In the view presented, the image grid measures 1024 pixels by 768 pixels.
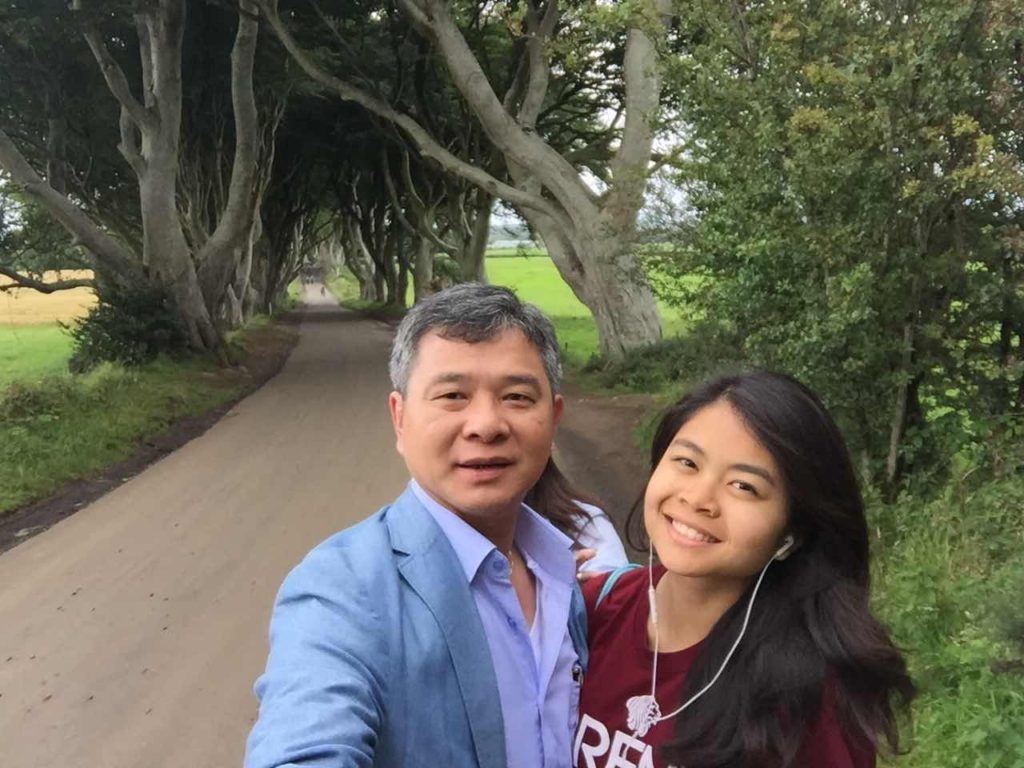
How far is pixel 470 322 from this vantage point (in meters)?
1.72

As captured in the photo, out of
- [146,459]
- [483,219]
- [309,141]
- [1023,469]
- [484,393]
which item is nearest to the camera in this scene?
[484,393]

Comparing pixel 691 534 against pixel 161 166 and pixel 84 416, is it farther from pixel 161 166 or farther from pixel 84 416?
pixel 161 166

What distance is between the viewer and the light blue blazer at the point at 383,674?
1411 mm

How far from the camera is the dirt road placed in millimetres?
4086

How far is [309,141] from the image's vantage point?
25.0m

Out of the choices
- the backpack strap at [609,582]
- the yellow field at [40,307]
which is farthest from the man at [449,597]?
the yellow field at [40,307]

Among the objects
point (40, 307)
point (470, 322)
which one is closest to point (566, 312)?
point (40, 307)

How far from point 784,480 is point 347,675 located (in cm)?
87

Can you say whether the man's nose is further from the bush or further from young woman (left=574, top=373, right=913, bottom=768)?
the bush

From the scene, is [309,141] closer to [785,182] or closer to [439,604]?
[785,182]

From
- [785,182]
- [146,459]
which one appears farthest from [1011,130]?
[146,459]

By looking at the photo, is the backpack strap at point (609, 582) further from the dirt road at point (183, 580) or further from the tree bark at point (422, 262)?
the tree bark at point (422, 262)

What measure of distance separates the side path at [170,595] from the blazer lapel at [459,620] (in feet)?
9.07

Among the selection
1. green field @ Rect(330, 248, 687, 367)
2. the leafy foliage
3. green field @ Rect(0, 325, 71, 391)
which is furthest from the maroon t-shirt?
green field @ Rect(0, 325, 71, 391)
